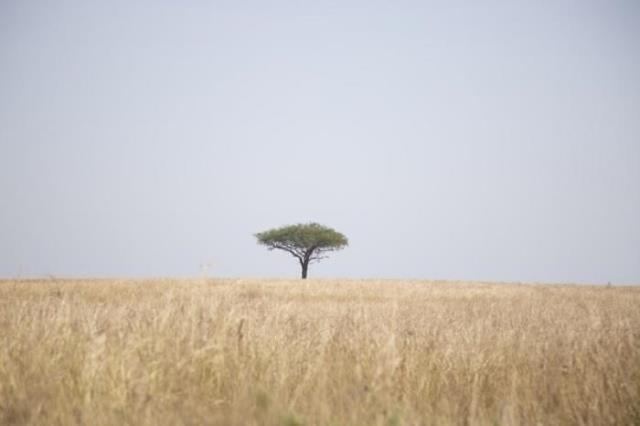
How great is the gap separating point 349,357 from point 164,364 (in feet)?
6.12

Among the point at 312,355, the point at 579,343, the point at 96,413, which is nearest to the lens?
the point at 96,413

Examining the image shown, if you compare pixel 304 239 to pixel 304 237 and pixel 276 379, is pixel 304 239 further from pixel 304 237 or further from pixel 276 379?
pixel 276 379

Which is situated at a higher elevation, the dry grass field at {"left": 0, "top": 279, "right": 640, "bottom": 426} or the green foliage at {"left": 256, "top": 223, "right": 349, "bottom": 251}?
the green foliage at {"left": 256, "top": 223, "right": 349, "bottom": 251}

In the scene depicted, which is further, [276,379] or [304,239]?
[304,239]

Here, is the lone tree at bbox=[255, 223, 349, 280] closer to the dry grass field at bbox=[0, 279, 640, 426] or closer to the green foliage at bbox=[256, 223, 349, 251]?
the green foliage at bbox=[256, 223, 349, 251]

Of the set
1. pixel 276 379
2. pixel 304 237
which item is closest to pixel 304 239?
pixel 304 237

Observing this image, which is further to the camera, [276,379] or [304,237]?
[304,237]

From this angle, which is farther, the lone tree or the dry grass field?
the lone tree

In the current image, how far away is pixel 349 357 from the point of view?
435cm

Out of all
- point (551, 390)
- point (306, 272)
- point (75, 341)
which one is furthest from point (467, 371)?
point (306, 272)

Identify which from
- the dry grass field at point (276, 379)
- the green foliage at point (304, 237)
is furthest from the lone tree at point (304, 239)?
the dry grass field at point (276, 379)

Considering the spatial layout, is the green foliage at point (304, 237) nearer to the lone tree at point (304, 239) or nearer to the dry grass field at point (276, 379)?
the lone tree at point (304, 239)

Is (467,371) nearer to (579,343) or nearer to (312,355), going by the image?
(312,355)

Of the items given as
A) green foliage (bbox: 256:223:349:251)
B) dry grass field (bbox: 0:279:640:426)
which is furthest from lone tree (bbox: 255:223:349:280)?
dry grass field (bbox: 0:279:640:426)
